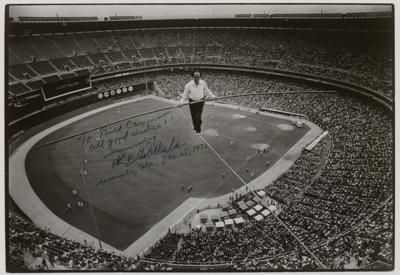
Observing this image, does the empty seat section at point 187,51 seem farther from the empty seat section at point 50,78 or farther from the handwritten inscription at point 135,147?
the empty seat section at point 50,78

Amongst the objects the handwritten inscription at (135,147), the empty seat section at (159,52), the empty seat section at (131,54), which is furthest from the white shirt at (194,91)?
the empty seat section at (159,52)

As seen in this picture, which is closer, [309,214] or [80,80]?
[309,214]

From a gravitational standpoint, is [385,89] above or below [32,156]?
above

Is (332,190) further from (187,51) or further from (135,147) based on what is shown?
(187,51)

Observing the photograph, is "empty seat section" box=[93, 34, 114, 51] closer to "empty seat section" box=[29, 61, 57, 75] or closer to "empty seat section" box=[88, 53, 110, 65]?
"empty seat section" box=[88, 53, 110, 65]

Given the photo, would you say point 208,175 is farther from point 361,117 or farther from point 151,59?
point 151,59

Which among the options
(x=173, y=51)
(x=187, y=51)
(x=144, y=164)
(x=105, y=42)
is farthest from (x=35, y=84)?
(x=187, y=51)

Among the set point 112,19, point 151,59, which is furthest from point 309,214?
point 112,19
